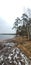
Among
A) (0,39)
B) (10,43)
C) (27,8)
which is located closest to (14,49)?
(10,43)

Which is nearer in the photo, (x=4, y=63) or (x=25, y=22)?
(x=4, y=63)

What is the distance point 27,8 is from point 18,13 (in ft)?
0.63

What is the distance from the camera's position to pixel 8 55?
2.82 meters

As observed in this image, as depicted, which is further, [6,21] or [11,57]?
[6,21]

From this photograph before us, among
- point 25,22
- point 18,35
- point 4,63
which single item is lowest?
point 4,63

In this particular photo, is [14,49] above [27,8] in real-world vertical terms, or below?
below

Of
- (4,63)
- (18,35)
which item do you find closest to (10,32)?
(18,35)

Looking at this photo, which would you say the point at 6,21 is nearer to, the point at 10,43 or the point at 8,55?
the point at 10,43

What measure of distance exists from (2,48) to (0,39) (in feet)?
0.57

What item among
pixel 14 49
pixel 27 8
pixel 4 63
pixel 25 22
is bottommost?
pixel 4 63

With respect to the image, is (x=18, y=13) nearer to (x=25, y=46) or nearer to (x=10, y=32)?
(x=10, y=32)

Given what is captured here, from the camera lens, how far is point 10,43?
2.91 m

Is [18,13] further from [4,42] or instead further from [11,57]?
[11,57]

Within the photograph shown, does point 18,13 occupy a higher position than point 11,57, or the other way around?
point 18,13
